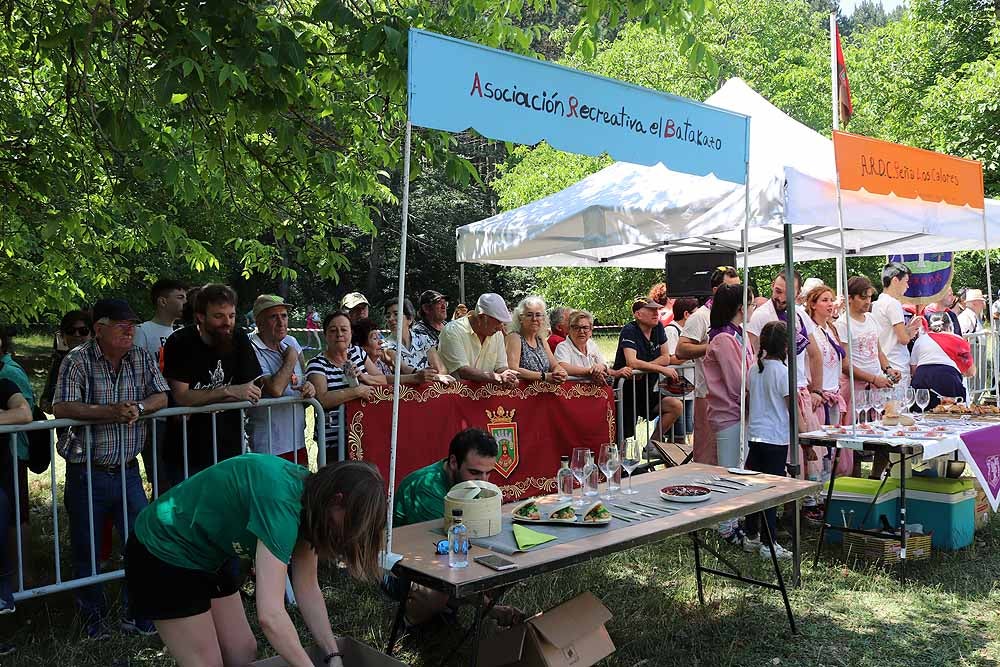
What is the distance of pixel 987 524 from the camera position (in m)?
6.90

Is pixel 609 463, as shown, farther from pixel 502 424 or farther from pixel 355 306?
pixel 355 306

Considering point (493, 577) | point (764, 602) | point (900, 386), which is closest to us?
point (493, 577)

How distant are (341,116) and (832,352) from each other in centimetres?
465

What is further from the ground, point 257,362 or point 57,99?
point 57,99

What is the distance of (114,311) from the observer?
15.0ft

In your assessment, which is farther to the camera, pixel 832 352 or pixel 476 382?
pixel 832 352

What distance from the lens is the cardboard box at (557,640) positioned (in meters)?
3.69

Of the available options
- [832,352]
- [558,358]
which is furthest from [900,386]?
[558,358]

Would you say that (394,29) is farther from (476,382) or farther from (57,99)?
(57,99)

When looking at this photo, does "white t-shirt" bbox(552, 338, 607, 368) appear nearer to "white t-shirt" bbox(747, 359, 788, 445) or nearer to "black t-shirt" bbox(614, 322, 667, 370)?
"black t-shirt" bbox(614, 322, 667, 370)

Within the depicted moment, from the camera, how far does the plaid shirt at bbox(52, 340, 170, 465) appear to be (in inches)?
178

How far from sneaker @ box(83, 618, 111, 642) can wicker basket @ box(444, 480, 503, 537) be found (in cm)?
227

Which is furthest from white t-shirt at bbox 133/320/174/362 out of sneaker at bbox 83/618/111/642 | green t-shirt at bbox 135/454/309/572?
green t-shirt at bbox 135/454/309/572

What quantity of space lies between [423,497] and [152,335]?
2959 millimetres
